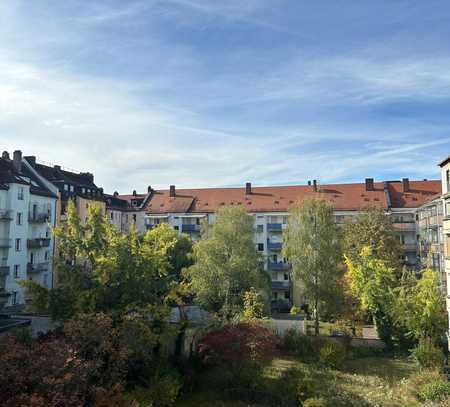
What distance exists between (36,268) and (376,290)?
35326 millimetres

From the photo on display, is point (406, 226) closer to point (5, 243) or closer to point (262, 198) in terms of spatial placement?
point (262, 198)

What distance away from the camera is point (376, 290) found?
34156 mm

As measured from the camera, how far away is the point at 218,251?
35.3 m

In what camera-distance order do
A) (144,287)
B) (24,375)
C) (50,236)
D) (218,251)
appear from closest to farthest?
(24,375)
(144,287)
(218,251)
(50,236)

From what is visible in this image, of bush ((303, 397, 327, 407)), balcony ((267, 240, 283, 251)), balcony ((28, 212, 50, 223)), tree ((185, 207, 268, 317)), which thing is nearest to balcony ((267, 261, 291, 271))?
balcony ((267, 240, 283, 251))

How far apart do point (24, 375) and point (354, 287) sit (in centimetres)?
2910

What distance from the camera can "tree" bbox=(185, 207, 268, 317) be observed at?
3425 centimetres

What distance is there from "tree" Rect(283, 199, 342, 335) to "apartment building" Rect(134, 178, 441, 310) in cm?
1477

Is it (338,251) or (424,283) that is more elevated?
(338,251)

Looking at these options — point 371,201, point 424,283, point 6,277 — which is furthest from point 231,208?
point 371,201

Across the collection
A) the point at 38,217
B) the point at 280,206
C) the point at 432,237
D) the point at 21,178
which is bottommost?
the point at 432,237

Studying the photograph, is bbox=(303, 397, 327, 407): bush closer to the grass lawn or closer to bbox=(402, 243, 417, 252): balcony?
the grass lawn

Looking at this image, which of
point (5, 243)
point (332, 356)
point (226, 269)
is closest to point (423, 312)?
point (332, 356)

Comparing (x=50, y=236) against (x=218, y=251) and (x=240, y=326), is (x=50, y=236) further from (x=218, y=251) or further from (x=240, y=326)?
(x=240, y=326)
